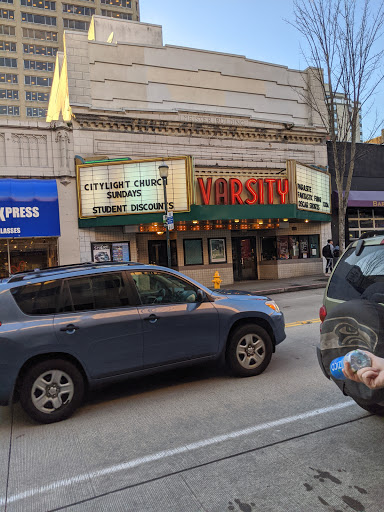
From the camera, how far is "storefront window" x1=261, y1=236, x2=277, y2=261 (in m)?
19.3

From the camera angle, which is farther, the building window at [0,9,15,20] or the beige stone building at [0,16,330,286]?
the building window at [0,9,15,20]

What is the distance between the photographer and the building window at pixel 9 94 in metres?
58.7

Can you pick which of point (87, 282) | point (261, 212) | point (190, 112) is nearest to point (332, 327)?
point (87, 282)

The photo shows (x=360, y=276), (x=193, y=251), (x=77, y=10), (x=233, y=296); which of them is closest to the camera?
(x=360, y=276)

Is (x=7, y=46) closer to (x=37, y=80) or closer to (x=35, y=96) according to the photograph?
(x=37, y=80)

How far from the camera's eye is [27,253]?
15133 mm

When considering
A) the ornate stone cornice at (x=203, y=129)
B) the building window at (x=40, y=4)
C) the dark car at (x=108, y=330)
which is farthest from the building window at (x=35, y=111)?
the dark car at (x=108, y=330)

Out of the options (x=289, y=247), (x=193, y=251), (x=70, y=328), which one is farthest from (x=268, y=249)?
(x=70, y=328)

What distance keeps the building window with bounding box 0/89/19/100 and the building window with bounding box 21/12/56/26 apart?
458 inches

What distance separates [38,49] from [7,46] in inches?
180

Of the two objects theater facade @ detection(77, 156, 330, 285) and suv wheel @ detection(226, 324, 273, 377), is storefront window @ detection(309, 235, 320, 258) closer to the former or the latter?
theater facade @ detection(77, 156, 330, 285)

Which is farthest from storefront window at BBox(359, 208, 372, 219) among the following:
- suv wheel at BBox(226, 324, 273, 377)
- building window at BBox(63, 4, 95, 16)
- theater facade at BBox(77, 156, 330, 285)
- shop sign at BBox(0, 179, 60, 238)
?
building window at BBox(63, 4, 95, 16)

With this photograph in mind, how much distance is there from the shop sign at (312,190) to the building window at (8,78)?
2298 inches

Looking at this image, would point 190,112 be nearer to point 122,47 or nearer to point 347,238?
point 122,47
